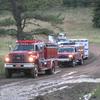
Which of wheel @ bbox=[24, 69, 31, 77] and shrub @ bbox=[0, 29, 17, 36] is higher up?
shrub @ bbox=[0, 29, 17, 36]

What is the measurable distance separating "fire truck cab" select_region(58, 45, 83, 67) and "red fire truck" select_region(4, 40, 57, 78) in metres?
9.94

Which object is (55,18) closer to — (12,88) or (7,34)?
(7,34)

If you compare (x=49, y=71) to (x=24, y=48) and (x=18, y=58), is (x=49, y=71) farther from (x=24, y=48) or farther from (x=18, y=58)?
(x=18, y=58)

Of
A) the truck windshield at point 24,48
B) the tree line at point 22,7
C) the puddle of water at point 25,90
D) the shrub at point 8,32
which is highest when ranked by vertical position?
the tree line at point 22,7

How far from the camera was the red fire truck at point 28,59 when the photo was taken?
3383cm

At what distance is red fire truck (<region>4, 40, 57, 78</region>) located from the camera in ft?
111

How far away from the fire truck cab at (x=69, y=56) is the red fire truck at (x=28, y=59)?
32.6 ft

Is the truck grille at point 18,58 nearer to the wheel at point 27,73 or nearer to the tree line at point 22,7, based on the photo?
the wheel at point 27,73

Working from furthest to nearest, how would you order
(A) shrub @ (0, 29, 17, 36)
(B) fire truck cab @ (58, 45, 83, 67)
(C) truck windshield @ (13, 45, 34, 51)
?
(B) fire truck cab @ (58, 45, 83, 67) < (A) shrub @ (0, 29, 17, 36) < (C) truck windshield @ (13, 45, 34, 51)

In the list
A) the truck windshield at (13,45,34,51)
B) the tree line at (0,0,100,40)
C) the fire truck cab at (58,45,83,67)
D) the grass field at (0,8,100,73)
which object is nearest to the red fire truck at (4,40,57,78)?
the truck windshield at (13,45,34,51)

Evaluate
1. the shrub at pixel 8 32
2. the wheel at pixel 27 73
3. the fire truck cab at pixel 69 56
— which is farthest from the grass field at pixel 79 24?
the wheel at pixel 27 73

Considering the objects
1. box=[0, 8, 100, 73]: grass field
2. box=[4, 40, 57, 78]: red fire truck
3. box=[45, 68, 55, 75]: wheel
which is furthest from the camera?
box=[0, 8, 100, 73]: grass field

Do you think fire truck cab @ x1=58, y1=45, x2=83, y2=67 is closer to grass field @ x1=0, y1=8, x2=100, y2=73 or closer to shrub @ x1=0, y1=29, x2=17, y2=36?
shrub @ x1=0, y1=29, x2=17, y2=36

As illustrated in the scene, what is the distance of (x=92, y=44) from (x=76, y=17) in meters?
38.0
